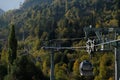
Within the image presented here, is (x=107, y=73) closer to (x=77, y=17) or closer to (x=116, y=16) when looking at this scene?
(x=116, y=16)

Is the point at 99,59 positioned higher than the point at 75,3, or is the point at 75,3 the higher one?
the point at 75,3

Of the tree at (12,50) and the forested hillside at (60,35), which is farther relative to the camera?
the forested hillside at (60,35)

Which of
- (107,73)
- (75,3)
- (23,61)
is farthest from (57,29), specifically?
(23,61)

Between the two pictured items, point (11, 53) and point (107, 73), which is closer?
point (11, 53)

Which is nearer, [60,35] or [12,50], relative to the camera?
[12,50]

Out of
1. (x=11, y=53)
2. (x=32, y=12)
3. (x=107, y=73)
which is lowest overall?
(x=107, y=73)

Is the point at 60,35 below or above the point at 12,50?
above

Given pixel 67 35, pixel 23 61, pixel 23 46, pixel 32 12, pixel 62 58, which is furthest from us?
pixel 32 12

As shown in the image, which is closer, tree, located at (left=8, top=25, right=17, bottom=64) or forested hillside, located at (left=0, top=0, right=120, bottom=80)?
tree, located at (left=8, top=25, right=17, bottom=64)
